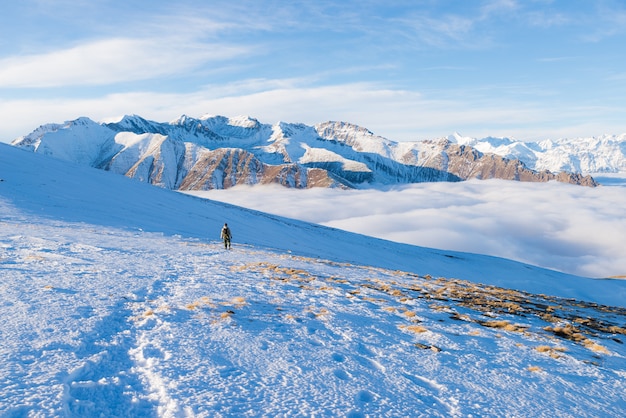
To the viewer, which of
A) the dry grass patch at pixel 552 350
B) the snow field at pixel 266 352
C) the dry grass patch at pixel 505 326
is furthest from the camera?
the dry grass patch at pixel 505 326

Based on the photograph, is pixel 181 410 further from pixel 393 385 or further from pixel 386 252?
pixel 386 252

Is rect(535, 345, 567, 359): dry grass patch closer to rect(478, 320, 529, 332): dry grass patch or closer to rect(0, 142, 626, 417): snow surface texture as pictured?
rect(0, 142, 626, 417): snow surface texture

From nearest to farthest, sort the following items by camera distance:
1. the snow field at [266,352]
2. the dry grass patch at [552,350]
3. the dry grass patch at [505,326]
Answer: the snow field at [266,352], the dry grass patch at [552,350], the dry grass patch at [505,326]

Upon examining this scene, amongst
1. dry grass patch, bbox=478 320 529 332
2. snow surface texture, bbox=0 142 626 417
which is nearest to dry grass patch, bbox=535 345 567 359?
snow surface texture, bbox=0 142 626 417

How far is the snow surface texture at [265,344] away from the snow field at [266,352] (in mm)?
43

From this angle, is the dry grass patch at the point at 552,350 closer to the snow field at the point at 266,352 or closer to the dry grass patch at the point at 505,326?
the snow field at the point at 266,352

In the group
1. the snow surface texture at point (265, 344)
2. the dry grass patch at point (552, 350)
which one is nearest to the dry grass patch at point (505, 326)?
the snow surface texture at point (265, 344)

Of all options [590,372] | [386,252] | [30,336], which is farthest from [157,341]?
[386,252]

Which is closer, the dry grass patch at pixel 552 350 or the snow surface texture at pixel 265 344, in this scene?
the snow surface texture at pixel 265 344

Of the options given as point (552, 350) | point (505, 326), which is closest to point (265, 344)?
point (552, 350)

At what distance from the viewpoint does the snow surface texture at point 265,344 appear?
25.5ft

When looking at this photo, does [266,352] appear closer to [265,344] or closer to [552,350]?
[265,344]

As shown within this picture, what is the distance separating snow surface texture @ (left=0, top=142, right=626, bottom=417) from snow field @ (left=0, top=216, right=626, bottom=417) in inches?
1.7

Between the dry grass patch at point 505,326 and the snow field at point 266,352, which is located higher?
the snow field at point 266,352
